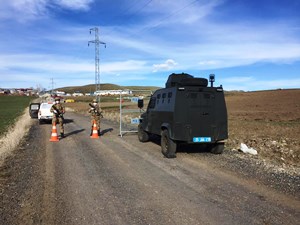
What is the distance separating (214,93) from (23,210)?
7.12 meters

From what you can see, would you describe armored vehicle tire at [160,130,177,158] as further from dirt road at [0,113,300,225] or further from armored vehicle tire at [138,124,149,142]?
armored vehicle tire at [138,124,149,142]

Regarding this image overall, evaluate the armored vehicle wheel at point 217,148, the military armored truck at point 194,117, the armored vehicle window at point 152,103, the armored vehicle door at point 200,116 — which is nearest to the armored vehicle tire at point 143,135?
the armored vehicle window at point 152,103

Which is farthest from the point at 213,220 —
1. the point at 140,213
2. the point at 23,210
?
the point at 23,210

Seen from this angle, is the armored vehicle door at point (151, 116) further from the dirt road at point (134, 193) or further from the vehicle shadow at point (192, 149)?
the dirt road at point (134, 193)

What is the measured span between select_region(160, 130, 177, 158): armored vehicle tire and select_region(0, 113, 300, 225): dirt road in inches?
12.2

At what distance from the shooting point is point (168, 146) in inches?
420

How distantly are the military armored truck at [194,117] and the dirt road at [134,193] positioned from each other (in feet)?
1.87

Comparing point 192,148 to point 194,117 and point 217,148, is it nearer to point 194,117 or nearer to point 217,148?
point 217,148

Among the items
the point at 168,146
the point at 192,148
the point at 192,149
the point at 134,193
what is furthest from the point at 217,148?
the point at 134,193

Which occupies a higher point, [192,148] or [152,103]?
[152,103]

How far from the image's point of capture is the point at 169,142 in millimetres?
10617

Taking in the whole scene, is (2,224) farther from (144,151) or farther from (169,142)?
(144,151)

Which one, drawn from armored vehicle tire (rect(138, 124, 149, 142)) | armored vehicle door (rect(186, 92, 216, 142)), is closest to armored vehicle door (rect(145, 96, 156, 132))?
armored vehicle tire (rect(138, 124, 149, 142))

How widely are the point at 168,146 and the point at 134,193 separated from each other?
160 inches
